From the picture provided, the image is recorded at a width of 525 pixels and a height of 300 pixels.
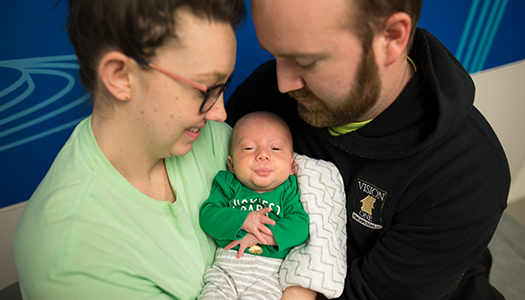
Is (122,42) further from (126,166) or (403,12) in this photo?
(403,12)

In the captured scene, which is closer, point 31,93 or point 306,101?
point 306,101

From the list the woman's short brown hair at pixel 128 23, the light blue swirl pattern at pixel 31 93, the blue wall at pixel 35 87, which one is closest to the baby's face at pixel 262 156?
the blue wall at pixel 35 87

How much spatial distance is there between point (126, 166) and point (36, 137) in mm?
997

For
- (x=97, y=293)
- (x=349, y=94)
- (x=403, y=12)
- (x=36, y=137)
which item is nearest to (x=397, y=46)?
(x=403, y=12)

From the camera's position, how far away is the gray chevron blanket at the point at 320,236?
1493 mm

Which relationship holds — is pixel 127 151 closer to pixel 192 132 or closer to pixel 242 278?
pixel 192 132

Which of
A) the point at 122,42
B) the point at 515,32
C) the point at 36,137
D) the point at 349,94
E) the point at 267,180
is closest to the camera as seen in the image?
the point at 122,42

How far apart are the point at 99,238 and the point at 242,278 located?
65 centimetres

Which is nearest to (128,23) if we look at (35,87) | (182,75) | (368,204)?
(182,75)

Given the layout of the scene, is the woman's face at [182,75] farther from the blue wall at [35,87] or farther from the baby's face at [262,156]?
the baby's face at [262,156]

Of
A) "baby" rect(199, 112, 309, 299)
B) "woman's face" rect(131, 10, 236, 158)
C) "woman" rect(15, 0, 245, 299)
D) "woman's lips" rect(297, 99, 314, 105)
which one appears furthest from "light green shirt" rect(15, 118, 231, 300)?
"woman's lips" rect(297, 99, 314, 105)

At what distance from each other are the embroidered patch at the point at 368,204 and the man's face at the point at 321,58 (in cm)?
33

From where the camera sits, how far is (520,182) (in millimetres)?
3906

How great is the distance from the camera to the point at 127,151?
52.7 inches
